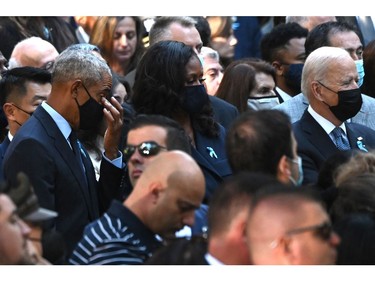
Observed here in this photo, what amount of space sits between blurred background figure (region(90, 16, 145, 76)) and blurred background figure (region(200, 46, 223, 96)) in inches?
36.8

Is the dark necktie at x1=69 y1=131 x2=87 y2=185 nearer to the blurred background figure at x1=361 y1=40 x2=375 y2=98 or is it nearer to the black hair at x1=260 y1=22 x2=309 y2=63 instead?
the blurred background figure at x1=361 y1=40 x2=375 y2=98

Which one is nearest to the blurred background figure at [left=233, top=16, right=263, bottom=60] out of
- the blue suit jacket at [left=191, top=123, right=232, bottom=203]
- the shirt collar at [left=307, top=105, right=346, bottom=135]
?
the shirt collar at [left=307, top=105, right=346, bottom=135]

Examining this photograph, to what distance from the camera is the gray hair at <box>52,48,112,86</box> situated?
6.94m

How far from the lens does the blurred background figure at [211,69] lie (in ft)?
29.9

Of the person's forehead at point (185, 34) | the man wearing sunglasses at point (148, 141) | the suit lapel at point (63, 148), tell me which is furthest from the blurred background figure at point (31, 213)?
the person's forehead at point (185, 34)

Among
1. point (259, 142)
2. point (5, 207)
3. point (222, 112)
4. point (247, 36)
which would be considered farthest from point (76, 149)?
point (247, 36)

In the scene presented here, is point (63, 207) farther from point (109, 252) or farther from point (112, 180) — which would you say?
point (109, 252)

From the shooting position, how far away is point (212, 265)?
4879 mm

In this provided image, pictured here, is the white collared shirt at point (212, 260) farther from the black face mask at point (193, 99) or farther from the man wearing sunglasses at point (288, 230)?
the black face mask at point (193, 99)

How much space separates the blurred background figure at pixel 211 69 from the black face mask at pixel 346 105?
1.59 meters

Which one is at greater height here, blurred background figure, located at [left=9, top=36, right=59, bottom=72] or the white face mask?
blurred background figure, located at [left=9, top=36, right=59, bottom=72]

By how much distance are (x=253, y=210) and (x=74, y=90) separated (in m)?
2.36

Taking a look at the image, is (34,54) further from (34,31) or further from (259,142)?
(259,142)
